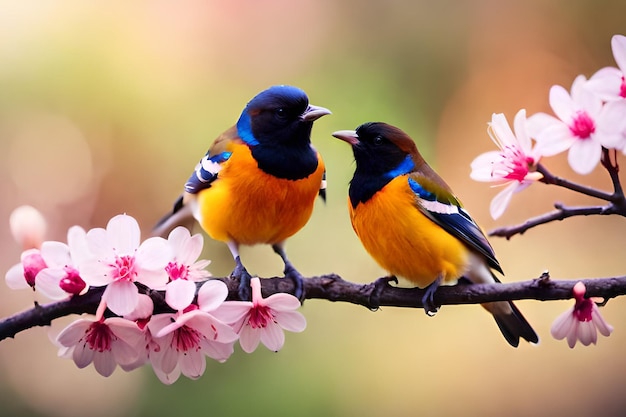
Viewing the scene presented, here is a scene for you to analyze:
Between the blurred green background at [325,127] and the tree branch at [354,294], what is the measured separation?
0.69 m

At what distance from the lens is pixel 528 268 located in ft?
5.70

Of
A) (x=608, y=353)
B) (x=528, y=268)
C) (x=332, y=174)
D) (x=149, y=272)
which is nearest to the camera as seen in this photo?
(x=149, y=272)

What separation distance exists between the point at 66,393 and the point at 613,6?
1.64 metres

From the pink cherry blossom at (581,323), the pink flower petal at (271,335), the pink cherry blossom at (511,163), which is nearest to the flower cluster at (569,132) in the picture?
the pink cherry blossom at (511,163)

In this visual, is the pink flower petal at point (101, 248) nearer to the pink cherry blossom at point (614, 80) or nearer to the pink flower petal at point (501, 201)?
the pink flower petal at point (501, 201)

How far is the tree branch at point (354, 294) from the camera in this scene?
0.76 metres

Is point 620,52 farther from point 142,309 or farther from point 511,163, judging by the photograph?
point 142,309

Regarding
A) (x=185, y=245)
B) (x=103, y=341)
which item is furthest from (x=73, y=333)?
(x=185, y=245)

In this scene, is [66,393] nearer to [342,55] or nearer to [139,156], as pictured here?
[139,156]

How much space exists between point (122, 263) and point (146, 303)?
54mm

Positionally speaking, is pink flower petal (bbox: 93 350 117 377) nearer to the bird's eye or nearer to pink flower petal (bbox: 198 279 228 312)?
pink flower petal (bbox: 198 279 228 312)

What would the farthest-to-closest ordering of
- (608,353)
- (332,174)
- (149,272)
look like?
(608,353)
(332,174)
(149,272)

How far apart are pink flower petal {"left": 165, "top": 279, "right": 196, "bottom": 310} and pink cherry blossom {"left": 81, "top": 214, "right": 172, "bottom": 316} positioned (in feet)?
0.06

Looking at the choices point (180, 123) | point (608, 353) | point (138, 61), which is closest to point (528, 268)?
point (608, 353)
